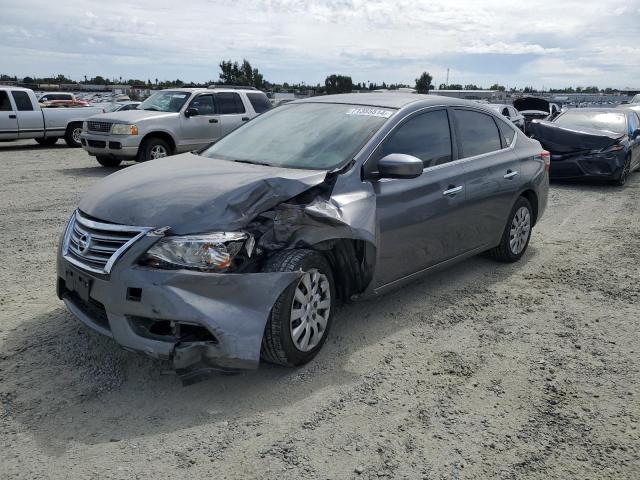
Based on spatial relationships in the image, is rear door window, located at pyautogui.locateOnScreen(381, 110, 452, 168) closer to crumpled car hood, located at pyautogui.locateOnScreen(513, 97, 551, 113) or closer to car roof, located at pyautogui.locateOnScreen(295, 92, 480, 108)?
car roof, located at pyautogui.locateOnScreen(295, 92, 480, 108)

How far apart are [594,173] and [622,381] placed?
8.86 metres

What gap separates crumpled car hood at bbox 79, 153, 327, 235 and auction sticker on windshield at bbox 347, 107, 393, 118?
875 millimetres

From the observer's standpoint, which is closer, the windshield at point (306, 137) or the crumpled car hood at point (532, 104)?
the windshield at point (306, 137)

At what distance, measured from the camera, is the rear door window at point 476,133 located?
17.4 feet

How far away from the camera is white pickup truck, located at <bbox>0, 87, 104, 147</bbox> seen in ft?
53.6

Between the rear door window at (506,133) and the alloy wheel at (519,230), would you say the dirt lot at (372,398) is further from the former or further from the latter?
the rear door window at (506,133)

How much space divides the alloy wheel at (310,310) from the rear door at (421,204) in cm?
57

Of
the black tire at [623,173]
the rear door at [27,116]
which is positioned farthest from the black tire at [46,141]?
the black tire at [623,173]

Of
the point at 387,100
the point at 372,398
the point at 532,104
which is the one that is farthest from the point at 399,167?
the point at 532,104

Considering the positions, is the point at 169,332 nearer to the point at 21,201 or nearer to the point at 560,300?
the point at 560,300

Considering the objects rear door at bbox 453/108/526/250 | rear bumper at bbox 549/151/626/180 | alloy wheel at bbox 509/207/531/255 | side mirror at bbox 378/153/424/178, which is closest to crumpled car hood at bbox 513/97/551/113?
rear bumper at bbox 549/151/626/180

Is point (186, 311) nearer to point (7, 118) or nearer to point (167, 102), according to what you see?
point (167, 102)

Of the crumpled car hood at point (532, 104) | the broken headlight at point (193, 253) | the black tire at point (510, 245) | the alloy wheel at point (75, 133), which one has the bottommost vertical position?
the black tire at point (510, 245)

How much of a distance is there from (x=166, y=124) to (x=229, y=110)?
1750 millimetres
